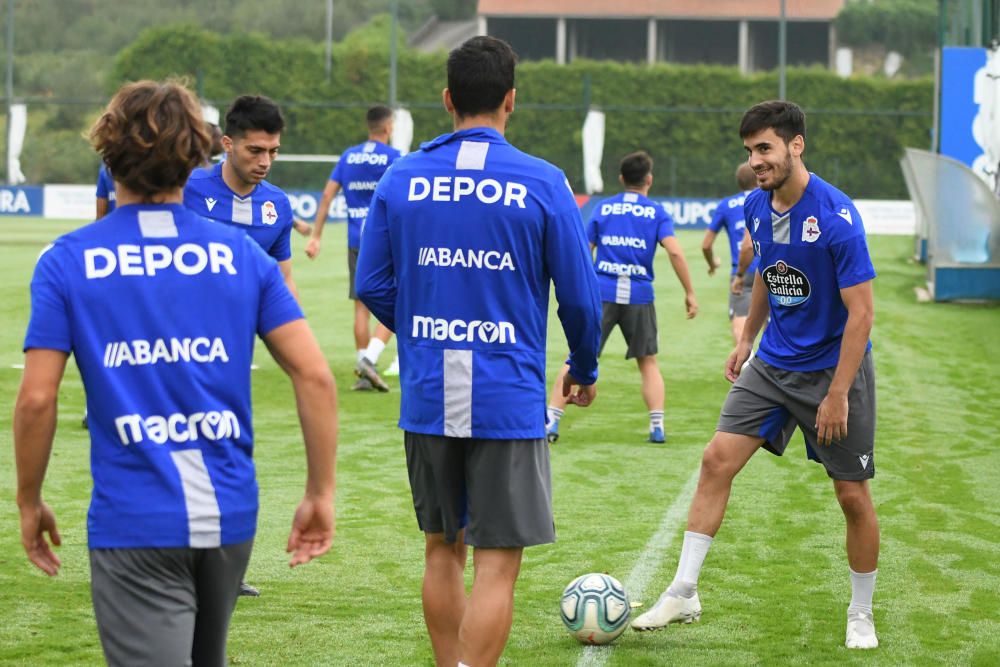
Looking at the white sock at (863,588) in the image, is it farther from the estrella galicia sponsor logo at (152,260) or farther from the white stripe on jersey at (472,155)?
the estrella galicia sponsor logo at (152,260)

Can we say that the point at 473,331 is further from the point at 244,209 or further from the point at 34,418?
the point at 244,209

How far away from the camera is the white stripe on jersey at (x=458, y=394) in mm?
4293

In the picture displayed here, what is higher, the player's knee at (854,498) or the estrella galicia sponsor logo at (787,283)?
the estrella galicia sponsor logo at (787,283)

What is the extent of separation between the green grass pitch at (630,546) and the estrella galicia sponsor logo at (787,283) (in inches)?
49.8

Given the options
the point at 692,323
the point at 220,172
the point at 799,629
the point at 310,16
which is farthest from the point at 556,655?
the point at 310,16

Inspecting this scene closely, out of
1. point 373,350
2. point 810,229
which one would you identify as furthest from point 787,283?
point 373,350

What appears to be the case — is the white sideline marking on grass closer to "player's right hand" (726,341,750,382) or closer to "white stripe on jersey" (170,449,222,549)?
"player's right hand" (726,341,750,382)

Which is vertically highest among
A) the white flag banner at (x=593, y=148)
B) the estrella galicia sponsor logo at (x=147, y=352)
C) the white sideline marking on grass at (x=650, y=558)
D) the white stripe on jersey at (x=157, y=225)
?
the white flag banner at (x=593, y=148)

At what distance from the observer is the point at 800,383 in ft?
18.2

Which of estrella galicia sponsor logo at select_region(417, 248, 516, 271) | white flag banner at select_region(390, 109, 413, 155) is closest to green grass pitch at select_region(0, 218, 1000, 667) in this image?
estrella galicia sponsor logo at select_region(417, 248, 516, 271)

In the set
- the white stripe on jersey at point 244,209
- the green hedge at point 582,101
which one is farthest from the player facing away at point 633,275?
the green hedge at point 582,101

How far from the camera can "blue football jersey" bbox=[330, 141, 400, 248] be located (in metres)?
12.7

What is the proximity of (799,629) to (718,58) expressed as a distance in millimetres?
71046

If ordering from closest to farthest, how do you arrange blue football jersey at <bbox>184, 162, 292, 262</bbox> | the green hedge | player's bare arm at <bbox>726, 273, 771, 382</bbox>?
player's bare arm at <bbox>726, 273, 771, 382</bbox> → blue football jersey at <bbox>184, 162, 292, 262</bbox> → the green hedge
